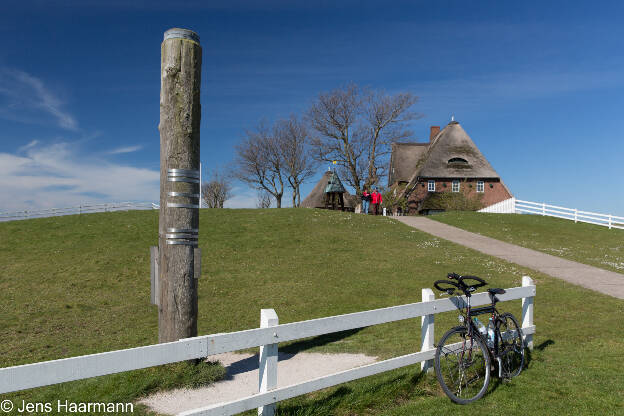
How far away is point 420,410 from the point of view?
502 cm

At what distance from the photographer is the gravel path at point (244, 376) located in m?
5.58

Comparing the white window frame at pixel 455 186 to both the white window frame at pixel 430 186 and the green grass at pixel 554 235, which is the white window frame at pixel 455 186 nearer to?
the white window frame at pixel 430 186

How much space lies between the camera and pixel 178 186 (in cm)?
617

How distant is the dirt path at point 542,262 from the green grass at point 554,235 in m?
0.99

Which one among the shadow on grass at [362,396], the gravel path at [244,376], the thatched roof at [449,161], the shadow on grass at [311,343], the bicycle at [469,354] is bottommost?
the shadow on grass at [311,343]

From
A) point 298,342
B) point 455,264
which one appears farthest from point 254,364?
point 455,264

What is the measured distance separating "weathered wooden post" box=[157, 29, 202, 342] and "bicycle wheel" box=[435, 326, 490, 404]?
346 centimetres

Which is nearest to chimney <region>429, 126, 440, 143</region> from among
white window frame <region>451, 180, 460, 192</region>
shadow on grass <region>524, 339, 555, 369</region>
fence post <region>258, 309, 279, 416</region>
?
white window frame <region>451, 180, 460, 192</region>

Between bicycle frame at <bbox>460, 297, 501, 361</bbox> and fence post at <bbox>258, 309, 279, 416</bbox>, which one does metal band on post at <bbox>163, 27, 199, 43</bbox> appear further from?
bicycle frame at <bbox>460, 297, 501, 361</bbox>

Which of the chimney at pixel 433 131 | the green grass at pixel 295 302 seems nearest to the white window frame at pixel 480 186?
the chimney at pixel 433 131

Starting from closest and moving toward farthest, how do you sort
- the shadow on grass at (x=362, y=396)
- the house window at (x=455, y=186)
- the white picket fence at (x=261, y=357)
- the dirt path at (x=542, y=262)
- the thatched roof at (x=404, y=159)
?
the white picket fence at (x=261, y=357) < the shadow on grass at (x=362, y=396) < the dirt path at (x=542, y=262) < the house window at (x=455, y=186) < the thatched roof at (x=404, y=159)

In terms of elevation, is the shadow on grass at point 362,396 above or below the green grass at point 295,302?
above

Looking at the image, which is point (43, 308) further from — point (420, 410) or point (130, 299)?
point (420, 410)

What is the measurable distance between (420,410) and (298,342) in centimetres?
469
